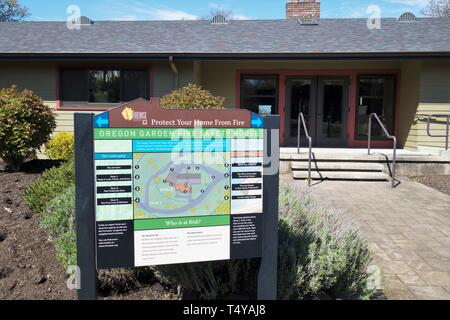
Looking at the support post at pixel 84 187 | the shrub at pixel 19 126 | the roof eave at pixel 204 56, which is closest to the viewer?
the support post at pixel 84 187

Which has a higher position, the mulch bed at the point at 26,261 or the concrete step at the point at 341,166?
the concrete step at the point at 341,166

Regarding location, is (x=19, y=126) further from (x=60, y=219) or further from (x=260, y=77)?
(x=260, y=77)

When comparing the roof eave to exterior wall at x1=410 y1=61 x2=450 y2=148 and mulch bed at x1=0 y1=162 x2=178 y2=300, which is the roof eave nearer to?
exterior wall at x1=410 y1=61 x2=450 y2=148

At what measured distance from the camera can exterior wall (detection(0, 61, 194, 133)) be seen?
12227 mm

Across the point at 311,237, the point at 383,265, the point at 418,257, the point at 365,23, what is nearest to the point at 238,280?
the point at 311,237

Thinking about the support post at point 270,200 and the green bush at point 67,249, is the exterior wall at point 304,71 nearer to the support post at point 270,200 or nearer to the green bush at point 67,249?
the green bush at point 67,249

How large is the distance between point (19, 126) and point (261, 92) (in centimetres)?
803

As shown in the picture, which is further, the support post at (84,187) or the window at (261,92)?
the window at (261,92)

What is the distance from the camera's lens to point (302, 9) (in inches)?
628

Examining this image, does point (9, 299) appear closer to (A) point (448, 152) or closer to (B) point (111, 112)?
(B) point (111, 112)

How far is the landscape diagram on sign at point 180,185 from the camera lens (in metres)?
2.61

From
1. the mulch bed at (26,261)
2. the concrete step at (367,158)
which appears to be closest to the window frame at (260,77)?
the concrete step at (367,158)

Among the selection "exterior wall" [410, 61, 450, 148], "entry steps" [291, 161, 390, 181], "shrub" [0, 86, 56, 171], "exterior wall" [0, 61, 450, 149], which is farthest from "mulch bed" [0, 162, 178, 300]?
"exterior wall" [410, 61, 450, 148]

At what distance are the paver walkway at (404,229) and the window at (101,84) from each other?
224 inches
